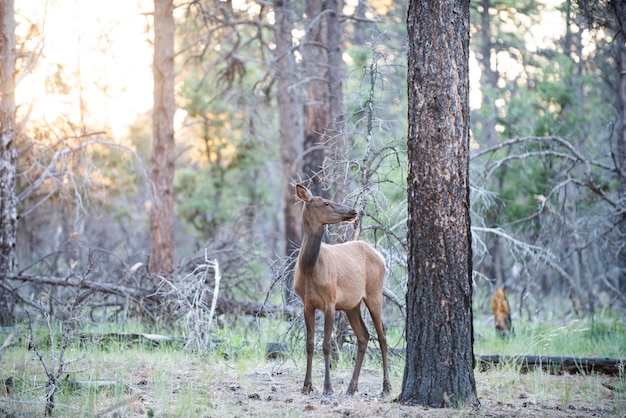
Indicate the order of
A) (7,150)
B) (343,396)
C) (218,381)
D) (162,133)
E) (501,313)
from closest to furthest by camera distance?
(343,396), (218,381), (7,150), (501,313), (162,133)

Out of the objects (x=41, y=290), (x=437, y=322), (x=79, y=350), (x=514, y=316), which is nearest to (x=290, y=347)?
(x=79, y=350)

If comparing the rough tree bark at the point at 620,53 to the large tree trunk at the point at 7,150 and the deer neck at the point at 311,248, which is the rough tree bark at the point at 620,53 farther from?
the large tree trunk at the point at 7,150

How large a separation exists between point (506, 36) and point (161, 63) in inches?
768

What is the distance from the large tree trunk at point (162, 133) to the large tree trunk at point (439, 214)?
7.88 metres

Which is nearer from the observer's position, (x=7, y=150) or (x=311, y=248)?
(x=311, y=248)

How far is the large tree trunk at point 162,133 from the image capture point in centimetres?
1418

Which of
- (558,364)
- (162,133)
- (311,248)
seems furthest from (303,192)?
(162,133)

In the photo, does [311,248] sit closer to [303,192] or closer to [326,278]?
[326,278]

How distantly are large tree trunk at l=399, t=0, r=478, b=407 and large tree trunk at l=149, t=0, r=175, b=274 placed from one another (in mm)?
7877

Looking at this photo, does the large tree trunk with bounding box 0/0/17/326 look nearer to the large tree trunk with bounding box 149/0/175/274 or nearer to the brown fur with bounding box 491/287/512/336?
the large tree trunk with bounding box 149/0/175/274

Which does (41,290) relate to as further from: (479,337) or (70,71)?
(479,337)

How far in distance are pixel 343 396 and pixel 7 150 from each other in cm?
793

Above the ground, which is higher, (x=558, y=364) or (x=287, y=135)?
(x=287, y=135)

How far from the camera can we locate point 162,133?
562 inches
